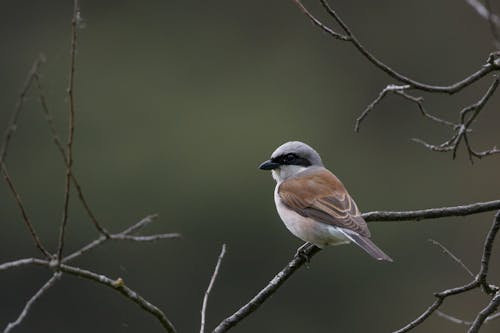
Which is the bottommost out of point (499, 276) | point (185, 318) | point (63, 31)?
point (499, 276)

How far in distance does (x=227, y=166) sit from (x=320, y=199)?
20138mm

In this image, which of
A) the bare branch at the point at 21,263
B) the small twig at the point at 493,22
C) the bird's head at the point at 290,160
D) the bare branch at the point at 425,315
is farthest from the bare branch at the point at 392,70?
the bird's head at the point at 290,160

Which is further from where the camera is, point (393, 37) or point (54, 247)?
point (393, 37)

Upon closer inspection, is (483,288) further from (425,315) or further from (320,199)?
(320,199)

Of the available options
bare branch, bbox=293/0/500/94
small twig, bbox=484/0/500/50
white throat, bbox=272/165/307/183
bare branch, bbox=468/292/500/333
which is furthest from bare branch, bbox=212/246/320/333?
white throat, bbox=272/165/307/183

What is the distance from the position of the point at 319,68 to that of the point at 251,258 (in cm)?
926

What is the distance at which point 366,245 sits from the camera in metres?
5.62

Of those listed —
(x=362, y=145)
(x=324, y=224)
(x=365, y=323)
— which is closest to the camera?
(x=324, y=224)

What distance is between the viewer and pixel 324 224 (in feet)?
20.1

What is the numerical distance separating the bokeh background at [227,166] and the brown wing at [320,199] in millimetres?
16409

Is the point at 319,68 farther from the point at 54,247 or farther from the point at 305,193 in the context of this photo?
the point at 305,193

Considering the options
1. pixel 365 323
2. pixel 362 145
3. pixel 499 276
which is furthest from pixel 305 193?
pixel 362 145

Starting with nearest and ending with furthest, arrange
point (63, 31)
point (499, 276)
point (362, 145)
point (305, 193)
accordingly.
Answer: point (305, 193) → point (499, 276) → point (362, 145) → point (63, 31)

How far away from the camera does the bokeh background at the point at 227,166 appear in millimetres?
25469
